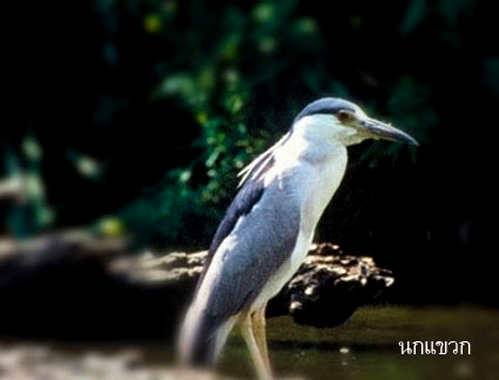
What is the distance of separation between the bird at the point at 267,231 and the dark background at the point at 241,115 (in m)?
0.29

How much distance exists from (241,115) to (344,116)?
5.38 feet

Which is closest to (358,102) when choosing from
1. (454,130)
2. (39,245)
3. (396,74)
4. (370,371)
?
(454,130)

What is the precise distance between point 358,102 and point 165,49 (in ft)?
6.02

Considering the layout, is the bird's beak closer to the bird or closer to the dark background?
the bird

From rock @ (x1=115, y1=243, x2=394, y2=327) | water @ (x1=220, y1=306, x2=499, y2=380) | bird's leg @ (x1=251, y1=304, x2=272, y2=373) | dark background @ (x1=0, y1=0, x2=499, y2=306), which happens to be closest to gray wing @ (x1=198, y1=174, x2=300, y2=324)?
bird's leg @ (x1=251, y1=304, x2=272, y2=373)

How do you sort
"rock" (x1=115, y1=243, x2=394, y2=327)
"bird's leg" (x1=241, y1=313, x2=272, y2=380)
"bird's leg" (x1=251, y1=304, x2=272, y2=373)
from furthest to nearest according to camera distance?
"rock" (x1=115, y1=243, x2=394, y2=327) → "bird's leg" (x1=251, y1=304, x2=272, y2=373) → "bird's leg" (x1=241, y1=313, x2=272, y2=380)

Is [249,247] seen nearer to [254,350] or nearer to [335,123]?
[254,350]

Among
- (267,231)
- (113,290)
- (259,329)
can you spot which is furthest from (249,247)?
(113,290)

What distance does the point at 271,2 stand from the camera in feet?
16.5

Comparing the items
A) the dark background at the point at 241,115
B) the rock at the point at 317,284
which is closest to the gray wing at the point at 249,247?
the dark background at the point at 241,115

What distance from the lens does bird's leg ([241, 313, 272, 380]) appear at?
18.6 feet

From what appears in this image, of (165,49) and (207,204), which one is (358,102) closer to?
(207,204)

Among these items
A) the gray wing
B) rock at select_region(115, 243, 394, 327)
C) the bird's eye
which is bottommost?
the gray wing

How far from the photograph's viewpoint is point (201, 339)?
561cm
